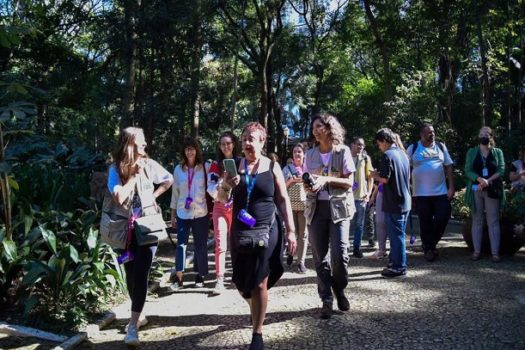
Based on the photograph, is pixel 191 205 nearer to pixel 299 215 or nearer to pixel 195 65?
pixel 299 215

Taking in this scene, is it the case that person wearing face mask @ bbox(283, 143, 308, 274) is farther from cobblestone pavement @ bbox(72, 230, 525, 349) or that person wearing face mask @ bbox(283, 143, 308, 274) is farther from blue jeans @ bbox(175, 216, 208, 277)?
blue jeans @ bbox(175, 216, 208, 277)

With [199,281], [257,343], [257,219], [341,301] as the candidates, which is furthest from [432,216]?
[257,343]

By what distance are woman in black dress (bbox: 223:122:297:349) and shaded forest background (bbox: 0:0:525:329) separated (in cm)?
166

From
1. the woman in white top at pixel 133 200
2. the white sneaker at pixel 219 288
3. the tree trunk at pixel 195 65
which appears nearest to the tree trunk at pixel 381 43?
the tree trunk at pixel 195 65

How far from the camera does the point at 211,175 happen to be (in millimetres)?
6516

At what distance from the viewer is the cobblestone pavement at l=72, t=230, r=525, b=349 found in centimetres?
436

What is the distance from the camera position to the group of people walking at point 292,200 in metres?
4.25

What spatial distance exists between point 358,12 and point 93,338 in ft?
76.8

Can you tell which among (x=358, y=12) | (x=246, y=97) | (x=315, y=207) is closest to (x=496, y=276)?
(x=315, y=207)

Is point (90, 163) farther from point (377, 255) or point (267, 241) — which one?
point (267, 241)

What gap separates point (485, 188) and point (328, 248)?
3.38 metres

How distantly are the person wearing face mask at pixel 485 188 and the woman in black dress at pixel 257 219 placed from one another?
4087 millimetres

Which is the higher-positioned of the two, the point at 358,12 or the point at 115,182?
the point at 358,12

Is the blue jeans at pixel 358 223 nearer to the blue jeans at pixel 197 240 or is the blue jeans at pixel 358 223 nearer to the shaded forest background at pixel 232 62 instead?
the blue jeans at pixel 197 240
